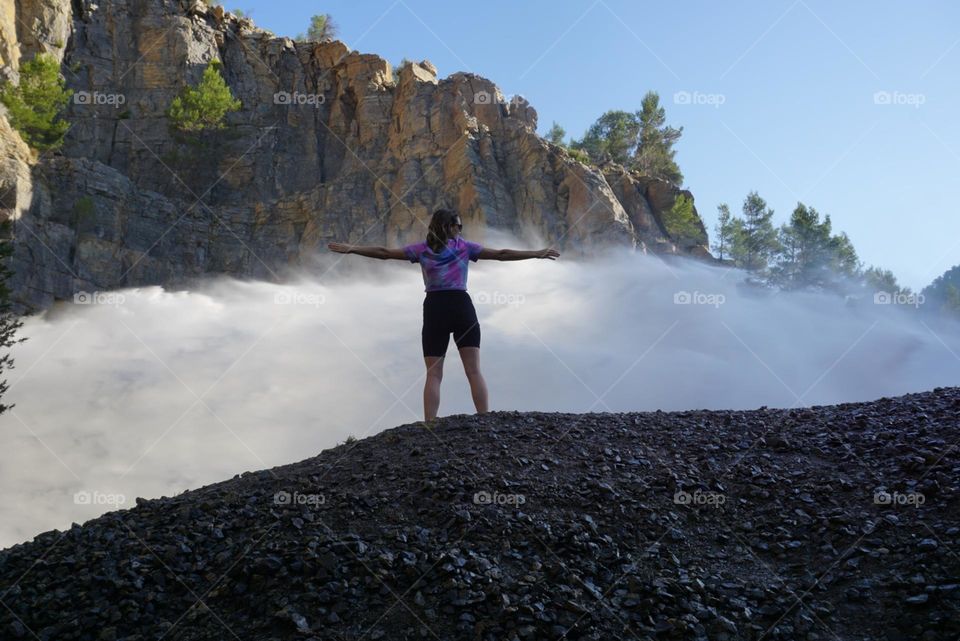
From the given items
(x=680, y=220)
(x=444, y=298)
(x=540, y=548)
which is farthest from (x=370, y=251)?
(x=680, y=220)

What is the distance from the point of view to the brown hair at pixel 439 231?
32.5 feet

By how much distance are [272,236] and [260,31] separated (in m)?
26.4

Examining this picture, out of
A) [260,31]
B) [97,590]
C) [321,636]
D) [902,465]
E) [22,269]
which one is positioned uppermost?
[260,31]

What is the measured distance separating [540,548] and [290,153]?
237 feet

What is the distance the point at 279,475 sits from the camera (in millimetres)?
8969

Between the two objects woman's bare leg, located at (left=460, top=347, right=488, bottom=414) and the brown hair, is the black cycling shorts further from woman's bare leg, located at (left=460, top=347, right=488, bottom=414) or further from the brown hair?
the brown hair

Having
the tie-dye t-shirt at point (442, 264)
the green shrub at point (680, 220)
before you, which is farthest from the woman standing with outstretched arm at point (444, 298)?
the green shrub at point (680, 220)

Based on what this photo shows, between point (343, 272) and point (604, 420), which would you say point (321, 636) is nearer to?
point (604, 420)

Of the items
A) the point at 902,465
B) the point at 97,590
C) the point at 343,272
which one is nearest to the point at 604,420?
the point at 902,465

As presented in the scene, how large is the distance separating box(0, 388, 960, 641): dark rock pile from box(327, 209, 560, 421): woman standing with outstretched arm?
1116 millimetres

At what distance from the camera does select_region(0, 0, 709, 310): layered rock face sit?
6444cm

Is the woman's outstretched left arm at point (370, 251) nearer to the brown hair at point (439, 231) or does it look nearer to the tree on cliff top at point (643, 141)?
the brown hair at point (439, 231)

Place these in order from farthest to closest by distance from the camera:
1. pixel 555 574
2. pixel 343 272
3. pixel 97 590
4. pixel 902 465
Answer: pixel 343 272 < pixel 902 465 < pixel 97 590 < pixel 555 574

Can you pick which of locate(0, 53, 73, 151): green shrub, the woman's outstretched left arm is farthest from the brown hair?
locate(0, 53, 73, 151): green shrub
